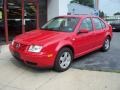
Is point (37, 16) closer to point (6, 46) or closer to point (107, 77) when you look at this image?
point (6, 46)

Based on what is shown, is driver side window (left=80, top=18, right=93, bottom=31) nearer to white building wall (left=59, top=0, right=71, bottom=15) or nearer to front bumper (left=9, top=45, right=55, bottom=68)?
front bumper (left=9, top=45, right=55, bottom=68)

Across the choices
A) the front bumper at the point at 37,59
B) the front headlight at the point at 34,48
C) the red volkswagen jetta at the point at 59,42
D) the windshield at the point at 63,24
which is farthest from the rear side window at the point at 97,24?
the front headlight at the point at 34,48

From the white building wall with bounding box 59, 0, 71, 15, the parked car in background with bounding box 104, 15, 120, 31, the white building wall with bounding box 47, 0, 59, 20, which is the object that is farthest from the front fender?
the parked car in background with bounding box 104, 15, 120, 31

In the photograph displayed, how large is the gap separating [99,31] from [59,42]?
2.49 meters

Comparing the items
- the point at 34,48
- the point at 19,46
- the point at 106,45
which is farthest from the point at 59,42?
the point at 106,45

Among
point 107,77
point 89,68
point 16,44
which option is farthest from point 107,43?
point 16,44

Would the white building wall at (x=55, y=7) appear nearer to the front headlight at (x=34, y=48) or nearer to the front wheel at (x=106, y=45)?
the front wheel at (x=106, y=45)

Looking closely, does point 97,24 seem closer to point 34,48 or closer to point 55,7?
point 34,48

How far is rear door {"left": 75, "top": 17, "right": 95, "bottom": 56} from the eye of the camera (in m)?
7.94

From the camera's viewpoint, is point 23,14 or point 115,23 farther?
point 115,23

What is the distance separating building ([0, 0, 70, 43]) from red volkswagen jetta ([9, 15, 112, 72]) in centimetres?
312

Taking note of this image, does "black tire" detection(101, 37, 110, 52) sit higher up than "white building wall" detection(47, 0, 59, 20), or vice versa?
"white building wall" detection(47, 0, 59, 20)

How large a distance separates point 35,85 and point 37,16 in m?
7.05

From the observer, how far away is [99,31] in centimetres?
918
